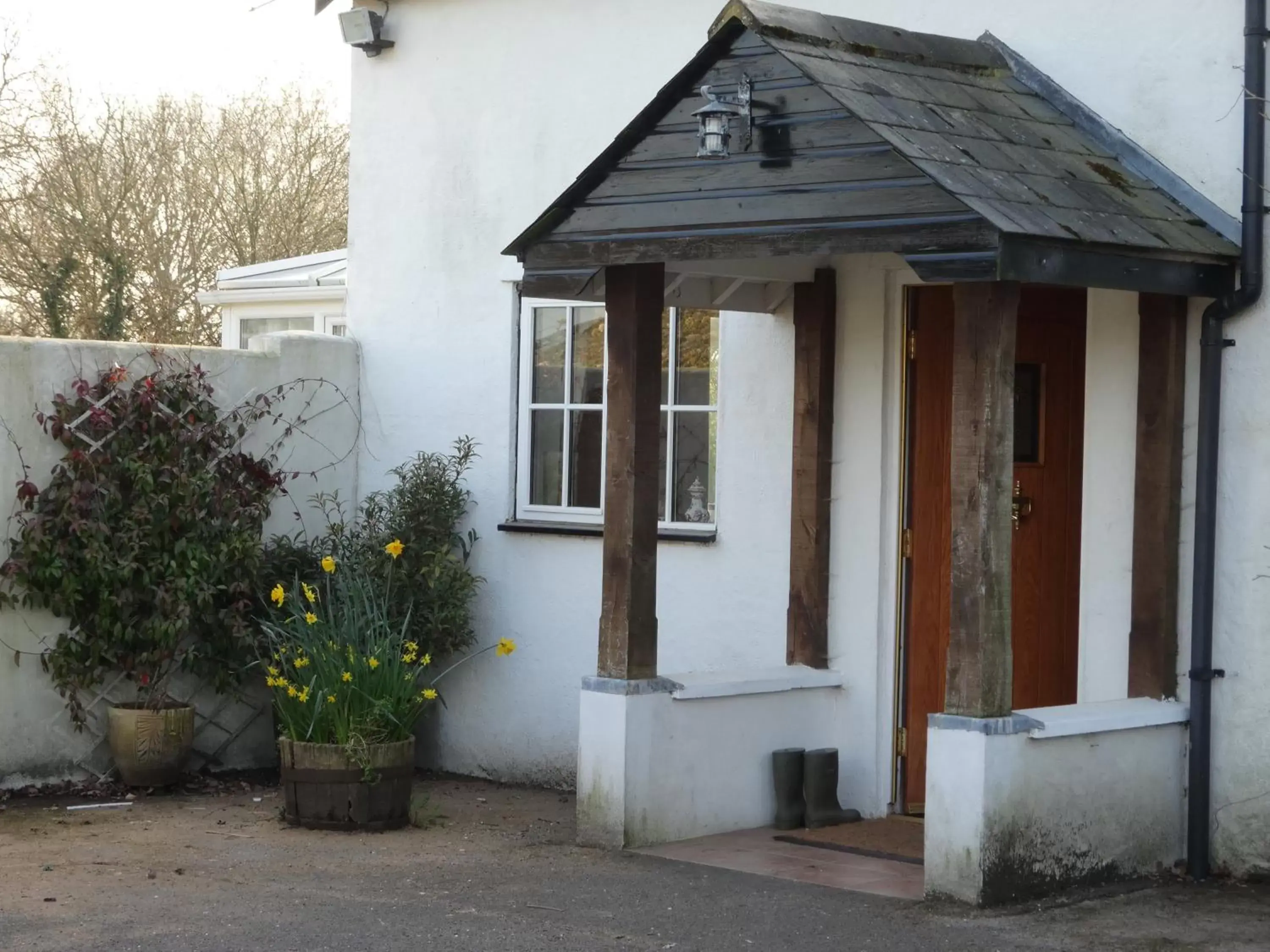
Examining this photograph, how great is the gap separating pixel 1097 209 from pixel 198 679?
17.1 feet

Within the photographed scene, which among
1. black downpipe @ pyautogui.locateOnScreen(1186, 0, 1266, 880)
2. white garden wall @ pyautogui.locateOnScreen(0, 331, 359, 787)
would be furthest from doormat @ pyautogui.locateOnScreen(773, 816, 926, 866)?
white garden wall @ pyautogui.locateOnScreen(0, 331, 359, 787)

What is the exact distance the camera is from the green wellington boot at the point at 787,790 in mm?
7719

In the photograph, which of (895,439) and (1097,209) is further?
(895,439)

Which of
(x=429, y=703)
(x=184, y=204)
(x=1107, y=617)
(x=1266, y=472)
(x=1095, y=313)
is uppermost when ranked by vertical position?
(x=184, y=204)

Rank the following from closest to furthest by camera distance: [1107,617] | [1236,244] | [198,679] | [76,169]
A: [1236,244] → [1107,617] → [198,679] → [76,169]

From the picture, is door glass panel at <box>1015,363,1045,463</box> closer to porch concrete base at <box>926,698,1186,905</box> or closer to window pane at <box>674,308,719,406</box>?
porch concrete base at <box>926,698,1186,905</box>

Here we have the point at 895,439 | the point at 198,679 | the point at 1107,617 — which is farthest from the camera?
the point at 198,679

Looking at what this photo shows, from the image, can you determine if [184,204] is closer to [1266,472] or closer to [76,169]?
[76,169]

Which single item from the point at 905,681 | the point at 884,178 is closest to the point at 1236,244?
the point at 884,178

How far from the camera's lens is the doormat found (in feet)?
24.0

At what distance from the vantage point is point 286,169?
21906mm

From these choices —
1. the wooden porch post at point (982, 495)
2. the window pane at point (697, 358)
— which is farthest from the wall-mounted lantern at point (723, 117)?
the window pane at point (697, 358)

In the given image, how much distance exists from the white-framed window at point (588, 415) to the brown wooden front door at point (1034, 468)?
1.17 meters

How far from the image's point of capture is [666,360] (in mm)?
8922
